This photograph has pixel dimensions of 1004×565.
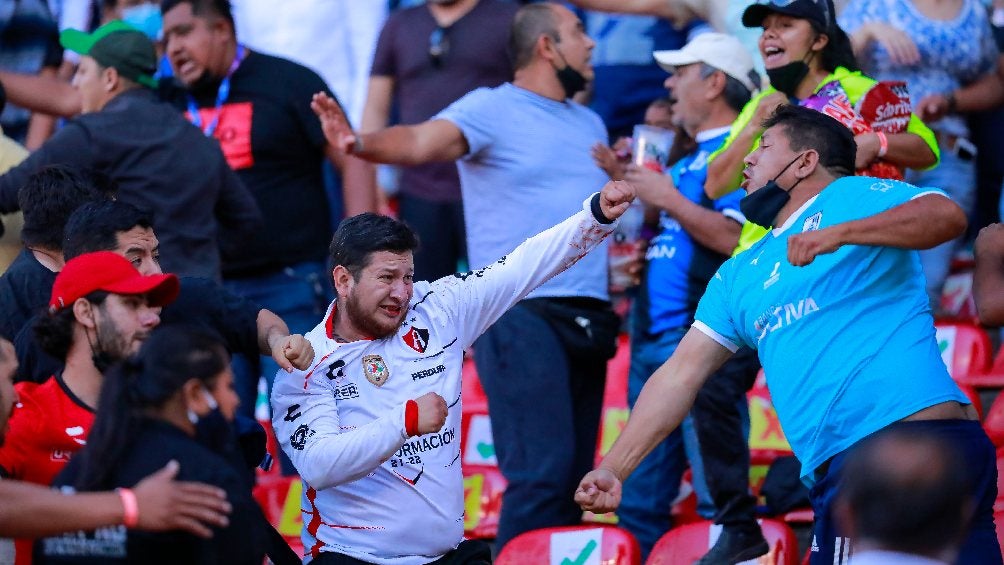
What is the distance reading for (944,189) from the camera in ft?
26.6

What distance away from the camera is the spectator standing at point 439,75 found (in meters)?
7.97

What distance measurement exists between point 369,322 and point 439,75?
10.3 ft

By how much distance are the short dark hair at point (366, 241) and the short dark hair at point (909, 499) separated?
219 cm

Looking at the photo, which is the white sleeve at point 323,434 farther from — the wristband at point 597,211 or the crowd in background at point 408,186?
the wristband at point 597,211

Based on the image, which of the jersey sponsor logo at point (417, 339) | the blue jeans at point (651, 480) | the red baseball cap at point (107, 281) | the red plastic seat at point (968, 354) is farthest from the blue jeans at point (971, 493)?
the red plastic seat at point (968, 354)

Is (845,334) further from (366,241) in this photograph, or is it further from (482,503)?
(482,503)

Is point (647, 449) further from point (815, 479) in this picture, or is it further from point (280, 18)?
point (280, 18)

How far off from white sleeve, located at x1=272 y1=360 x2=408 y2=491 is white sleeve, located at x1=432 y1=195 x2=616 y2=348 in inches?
21.5

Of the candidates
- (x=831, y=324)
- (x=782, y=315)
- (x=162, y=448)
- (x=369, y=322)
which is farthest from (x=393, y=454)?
(x=831, y=324)

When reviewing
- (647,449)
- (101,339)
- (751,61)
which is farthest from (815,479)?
(751,61)

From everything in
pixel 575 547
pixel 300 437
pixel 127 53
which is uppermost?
pixel 127 53

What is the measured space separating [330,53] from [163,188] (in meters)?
2.89

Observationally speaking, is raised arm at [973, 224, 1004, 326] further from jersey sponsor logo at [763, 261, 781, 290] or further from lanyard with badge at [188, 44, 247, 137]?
lanyard with badge at [188, 44, 247, 137]

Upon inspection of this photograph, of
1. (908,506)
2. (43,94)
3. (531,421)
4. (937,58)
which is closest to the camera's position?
(908,506)
